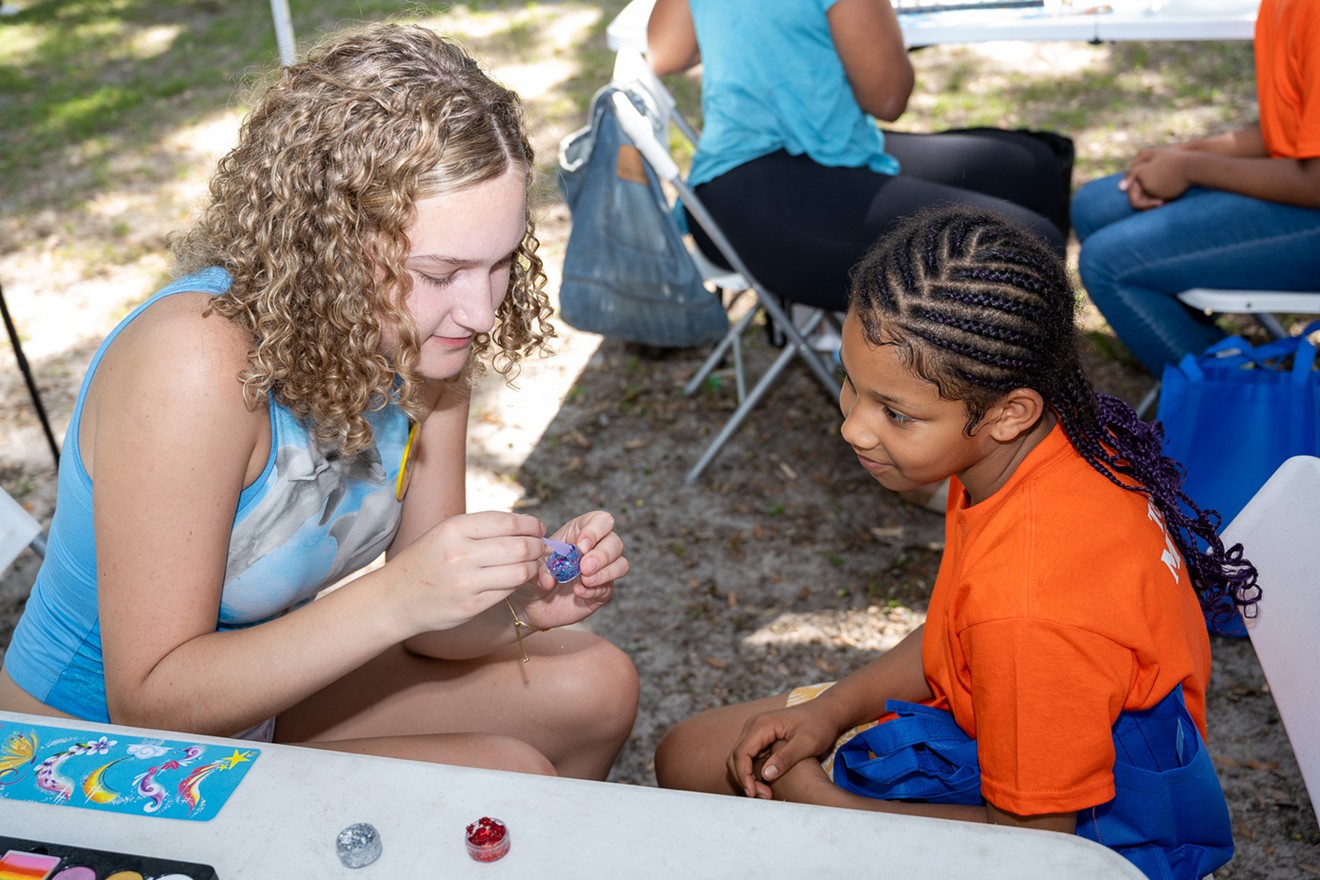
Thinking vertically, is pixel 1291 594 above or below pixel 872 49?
below

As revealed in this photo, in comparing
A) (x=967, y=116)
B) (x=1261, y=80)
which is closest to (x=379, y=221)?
(x=1261, y=80)

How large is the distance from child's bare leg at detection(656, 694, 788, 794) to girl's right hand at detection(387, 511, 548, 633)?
2.43 feet

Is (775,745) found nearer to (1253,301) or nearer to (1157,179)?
(1253,301)

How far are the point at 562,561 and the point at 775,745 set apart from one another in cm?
50

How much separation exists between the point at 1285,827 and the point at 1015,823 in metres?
1.19

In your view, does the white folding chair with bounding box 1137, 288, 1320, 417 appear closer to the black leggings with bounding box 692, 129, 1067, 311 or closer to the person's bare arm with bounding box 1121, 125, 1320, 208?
the person's bare arm with bounding box 1121, 125, 1320, 208

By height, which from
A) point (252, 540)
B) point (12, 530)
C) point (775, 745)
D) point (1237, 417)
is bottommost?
point (1237, 417)

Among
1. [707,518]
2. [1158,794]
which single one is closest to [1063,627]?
[1158,794]

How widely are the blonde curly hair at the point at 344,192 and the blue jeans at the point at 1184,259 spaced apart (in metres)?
2.26

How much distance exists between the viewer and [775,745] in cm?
192

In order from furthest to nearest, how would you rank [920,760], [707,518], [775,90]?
[707,518]
[775,90]
[920,760]

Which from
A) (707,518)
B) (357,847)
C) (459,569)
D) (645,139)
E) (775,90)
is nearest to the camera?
(357,847)

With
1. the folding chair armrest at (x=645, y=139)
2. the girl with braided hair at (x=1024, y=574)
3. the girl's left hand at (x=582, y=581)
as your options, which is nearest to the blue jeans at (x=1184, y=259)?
the folding chair armrest at (x=645, y=139)

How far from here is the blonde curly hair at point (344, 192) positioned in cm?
150
